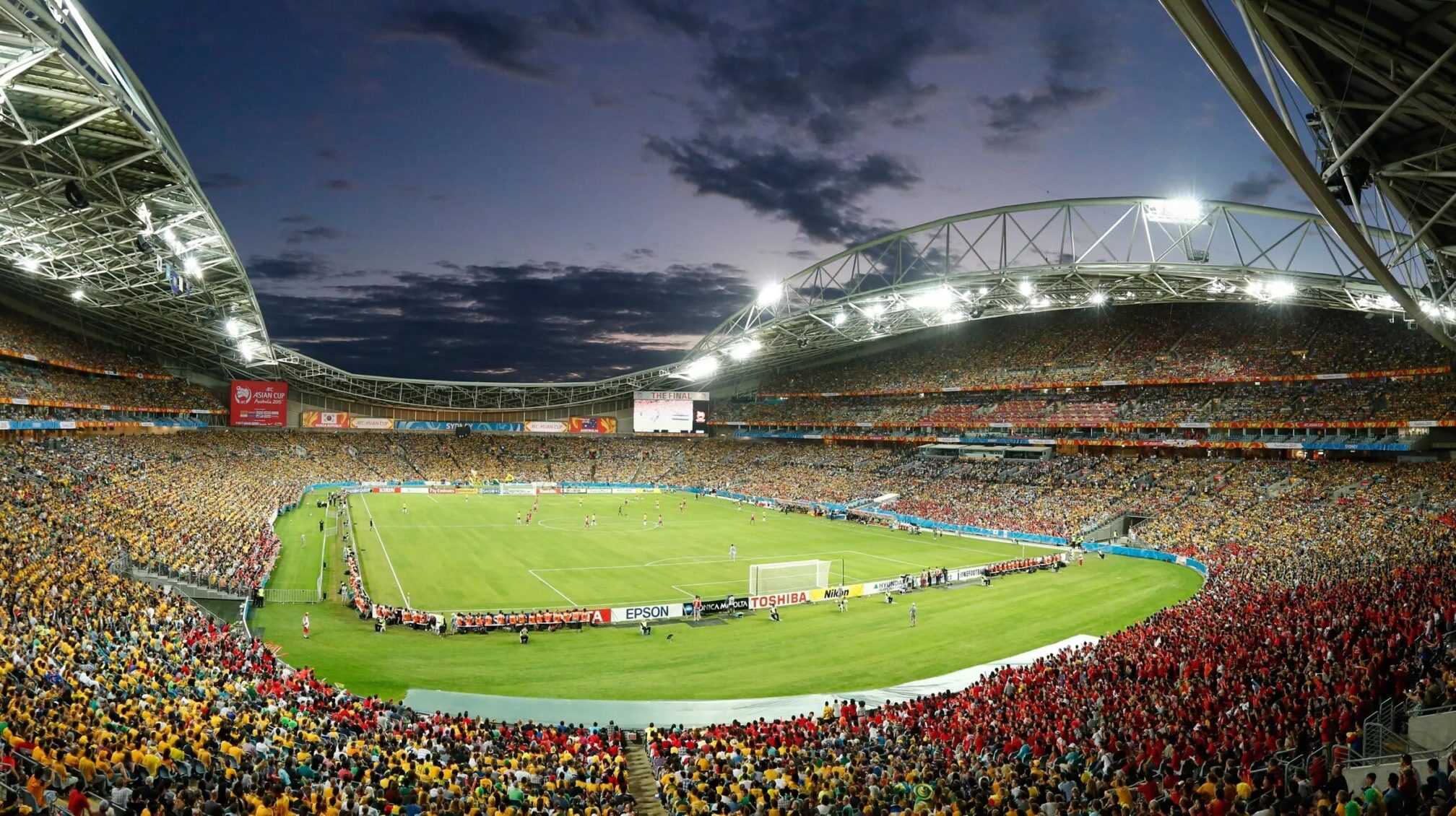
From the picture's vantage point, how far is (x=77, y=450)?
155ft

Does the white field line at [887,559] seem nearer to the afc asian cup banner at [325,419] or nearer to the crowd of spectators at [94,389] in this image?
the crowd of spectators at [94,389]

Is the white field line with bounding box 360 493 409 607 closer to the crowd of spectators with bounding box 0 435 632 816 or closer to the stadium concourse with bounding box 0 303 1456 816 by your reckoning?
the stadium concourse with bounding box 0 303 1456 816

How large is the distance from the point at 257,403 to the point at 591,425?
1450 inches

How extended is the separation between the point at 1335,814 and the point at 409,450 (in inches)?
3744

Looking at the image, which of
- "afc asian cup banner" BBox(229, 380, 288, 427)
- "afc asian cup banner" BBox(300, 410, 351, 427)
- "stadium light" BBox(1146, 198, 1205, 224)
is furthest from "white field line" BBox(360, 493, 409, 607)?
"stadium light" BBox(1146, 198, 1205, 224)

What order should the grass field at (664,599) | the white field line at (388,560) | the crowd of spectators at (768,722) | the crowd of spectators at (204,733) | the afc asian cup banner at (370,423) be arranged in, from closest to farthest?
the crowd of spectators at (204,733)
the crowd of spectators at (768,722)
the grass field at (664,599)
the white field line at (388,560)
the afc asian cup banner at (370,423)

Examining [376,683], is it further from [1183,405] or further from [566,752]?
[1183,405]

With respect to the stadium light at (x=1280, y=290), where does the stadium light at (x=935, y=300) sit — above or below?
above

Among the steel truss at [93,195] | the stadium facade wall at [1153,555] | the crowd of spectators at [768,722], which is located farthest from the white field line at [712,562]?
the steel truss at [93,195]

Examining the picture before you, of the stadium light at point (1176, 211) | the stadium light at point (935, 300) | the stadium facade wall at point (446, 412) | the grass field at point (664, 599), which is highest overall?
the stadium light at point (1176, 211)

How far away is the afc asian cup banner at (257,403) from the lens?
250ft

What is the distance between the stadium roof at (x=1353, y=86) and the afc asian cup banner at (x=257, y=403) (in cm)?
8203

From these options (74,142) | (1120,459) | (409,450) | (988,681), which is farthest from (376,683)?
(409,450)

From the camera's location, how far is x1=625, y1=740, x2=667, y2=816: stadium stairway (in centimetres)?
1364
